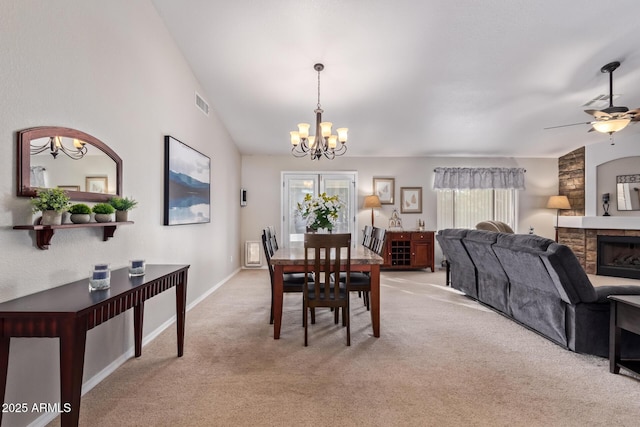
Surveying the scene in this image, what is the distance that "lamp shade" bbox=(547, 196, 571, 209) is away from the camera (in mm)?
6484

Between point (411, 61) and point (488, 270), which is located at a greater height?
point (411, 61)

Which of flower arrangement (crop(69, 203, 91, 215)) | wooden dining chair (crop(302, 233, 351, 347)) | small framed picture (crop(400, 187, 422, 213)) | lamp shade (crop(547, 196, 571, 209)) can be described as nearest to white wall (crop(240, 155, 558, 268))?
small framed picture (crop(400, 187, 422, 213))

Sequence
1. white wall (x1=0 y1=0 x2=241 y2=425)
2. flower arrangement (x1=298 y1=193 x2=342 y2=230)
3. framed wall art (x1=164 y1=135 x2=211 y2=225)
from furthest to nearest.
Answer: flower arrangement (x1=298 y1=193 x2=342 y2=230) < framed wall art (x1=164 y1=135 x2=211 y2=225) < white wall (x1=0 y1=0 x2=241 y2=425)

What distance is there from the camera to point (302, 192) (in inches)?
264

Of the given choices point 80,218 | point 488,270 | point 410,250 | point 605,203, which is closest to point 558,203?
point 605,203

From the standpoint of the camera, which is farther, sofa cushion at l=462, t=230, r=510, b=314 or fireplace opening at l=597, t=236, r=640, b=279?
fireplace opening at l=597, t=236, r=640, b=279

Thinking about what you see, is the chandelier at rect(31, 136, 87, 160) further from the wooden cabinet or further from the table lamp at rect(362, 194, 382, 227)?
the wooden cabinet

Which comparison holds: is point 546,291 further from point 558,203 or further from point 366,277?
point 558,203

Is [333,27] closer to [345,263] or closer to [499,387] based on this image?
[345,263]

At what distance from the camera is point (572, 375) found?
232 cm

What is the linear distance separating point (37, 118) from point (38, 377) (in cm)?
140

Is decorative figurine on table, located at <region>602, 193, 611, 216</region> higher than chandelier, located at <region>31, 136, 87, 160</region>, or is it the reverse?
chandelier, located at <region>31, 136, 87, 160</region>

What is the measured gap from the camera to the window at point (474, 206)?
685cm

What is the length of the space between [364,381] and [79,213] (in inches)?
81.9
